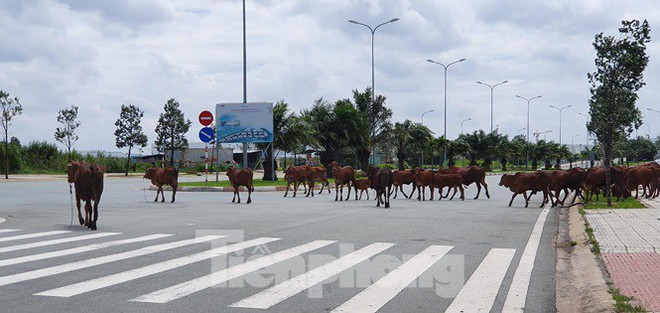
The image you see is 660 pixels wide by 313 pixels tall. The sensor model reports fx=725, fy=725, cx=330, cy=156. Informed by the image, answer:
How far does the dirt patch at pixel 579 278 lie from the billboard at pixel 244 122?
30236 millimetres

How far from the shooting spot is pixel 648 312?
6430 millimetres

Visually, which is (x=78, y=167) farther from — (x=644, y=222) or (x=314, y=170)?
(x=314, y=170)

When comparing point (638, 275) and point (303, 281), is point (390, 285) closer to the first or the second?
point (303, 281)

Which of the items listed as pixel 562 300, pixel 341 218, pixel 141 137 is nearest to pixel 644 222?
pixel 341 218

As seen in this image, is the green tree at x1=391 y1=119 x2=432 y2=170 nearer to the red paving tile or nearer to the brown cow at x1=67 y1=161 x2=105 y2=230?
the brown cow at x1=67 y1=161 x2=105 y2=230

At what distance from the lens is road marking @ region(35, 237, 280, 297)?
25.2 feet

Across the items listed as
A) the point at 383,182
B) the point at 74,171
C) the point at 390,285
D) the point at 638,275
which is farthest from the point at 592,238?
the point at 74,171

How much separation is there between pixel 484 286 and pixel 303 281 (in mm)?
2070

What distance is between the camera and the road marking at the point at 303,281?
7.23 meters

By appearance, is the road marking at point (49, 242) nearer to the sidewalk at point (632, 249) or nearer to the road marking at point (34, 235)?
the road marking at point (34, 235)

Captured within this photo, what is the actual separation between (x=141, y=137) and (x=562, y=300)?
193 feet

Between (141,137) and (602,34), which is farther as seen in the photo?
(141,137)

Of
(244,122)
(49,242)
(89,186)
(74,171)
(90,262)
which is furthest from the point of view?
(244,122)

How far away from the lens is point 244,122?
43500 millimetres
